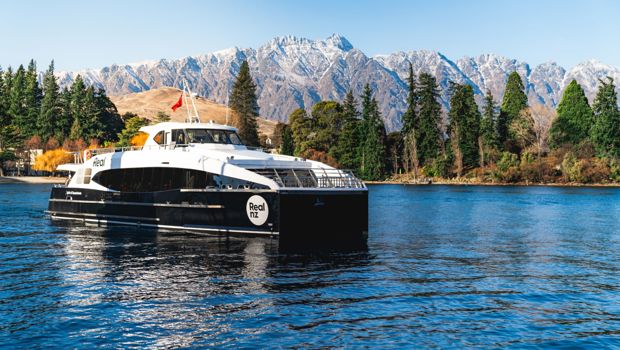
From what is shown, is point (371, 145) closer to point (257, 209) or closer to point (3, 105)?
point (3, 105)

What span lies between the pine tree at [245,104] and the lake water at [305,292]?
95.8 meters

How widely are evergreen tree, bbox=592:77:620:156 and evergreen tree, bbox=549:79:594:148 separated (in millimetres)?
4025

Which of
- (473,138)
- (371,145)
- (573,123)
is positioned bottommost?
(371,145)

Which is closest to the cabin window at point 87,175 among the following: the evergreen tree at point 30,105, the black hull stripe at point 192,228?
the black hull stripe at point 192,228

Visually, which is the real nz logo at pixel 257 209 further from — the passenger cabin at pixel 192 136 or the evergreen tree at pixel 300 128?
the evergreen tree at pixel 300 128

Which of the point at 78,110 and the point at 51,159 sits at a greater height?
the point at 78,110

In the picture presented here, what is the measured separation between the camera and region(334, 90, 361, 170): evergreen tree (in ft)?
395

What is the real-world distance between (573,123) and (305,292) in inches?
4015

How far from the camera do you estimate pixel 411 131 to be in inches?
4646

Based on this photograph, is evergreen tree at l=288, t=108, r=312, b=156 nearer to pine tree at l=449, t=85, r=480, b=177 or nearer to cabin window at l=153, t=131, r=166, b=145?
pine tree at l=449, t=85, r=480, b=177

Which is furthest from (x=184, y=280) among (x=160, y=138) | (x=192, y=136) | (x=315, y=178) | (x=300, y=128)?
(x=300, y=128)

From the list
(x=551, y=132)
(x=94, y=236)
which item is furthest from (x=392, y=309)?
(x=551, y=132)

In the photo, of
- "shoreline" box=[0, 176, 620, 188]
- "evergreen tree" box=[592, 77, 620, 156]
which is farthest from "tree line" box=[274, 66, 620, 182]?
"shoreline" box=[0, 176, 620, 188]

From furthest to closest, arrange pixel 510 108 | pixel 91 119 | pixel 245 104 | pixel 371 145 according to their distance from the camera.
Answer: pixel 91 119
pixel 245 104
pixel 371 145
pixel 510 108
